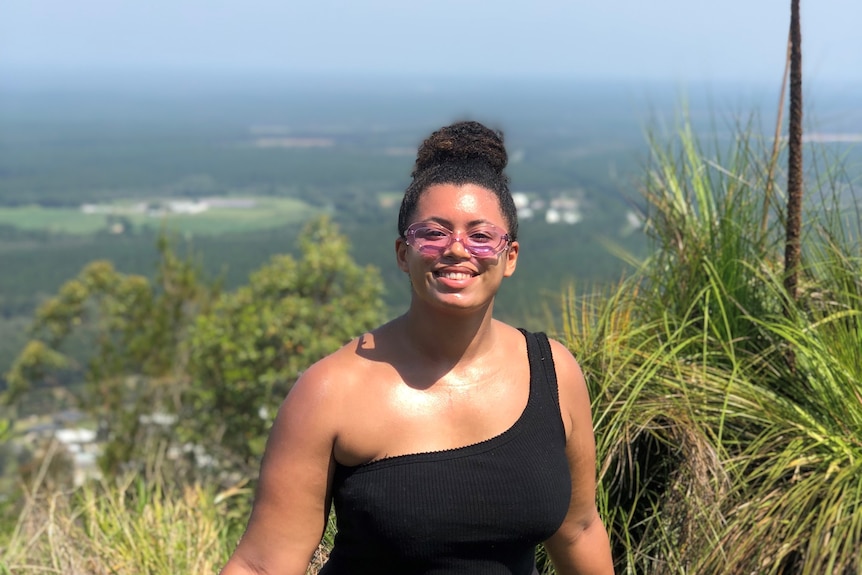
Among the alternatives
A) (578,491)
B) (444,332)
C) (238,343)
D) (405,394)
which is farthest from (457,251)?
(238,343)

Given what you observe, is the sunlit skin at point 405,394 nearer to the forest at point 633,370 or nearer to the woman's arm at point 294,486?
the woman's arm at point 294,486

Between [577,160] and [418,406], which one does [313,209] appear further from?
[418,406]

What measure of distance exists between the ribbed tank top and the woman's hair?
414 millimetres

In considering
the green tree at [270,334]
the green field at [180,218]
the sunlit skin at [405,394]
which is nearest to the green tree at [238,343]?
the green tree at [270,334]

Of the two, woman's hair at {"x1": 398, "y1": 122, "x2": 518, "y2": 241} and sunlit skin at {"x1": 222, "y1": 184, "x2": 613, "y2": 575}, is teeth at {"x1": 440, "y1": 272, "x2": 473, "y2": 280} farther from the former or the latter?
woman's hair at {"x1": 398, "y1": 122, "x2": 518, "y2": 241}

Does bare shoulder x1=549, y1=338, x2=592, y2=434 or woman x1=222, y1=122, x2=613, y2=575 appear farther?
bare shoulder x1=549, y1=338, x2=592, y2=434

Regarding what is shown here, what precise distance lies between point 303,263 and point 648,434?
25.3 ft

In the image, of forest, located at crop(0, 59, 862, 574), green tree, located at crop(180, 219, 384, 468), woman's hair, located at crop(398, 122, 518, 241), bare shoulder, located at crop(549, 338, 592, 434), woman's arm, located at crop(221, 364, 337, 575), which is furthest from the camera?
green tree, located at crop(180, 219, 384, 468)

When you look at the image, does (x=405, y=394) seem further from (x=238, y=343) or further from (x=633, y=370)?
(x=238, y=343)

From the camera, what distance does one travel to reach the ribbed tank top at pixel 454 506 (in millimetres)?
1813

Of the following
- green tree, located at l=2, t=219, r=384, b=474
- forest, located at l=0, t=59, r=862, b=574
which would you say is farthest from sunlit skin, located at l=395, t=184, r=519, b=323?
green tree, located at l=2, t=219, r=384, b=474

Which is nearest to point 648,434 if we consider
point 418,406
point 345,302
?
point 418,406

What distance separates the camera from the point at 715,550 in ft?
8.03

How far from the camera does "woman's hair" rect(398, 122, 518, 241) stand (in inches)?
74.3
